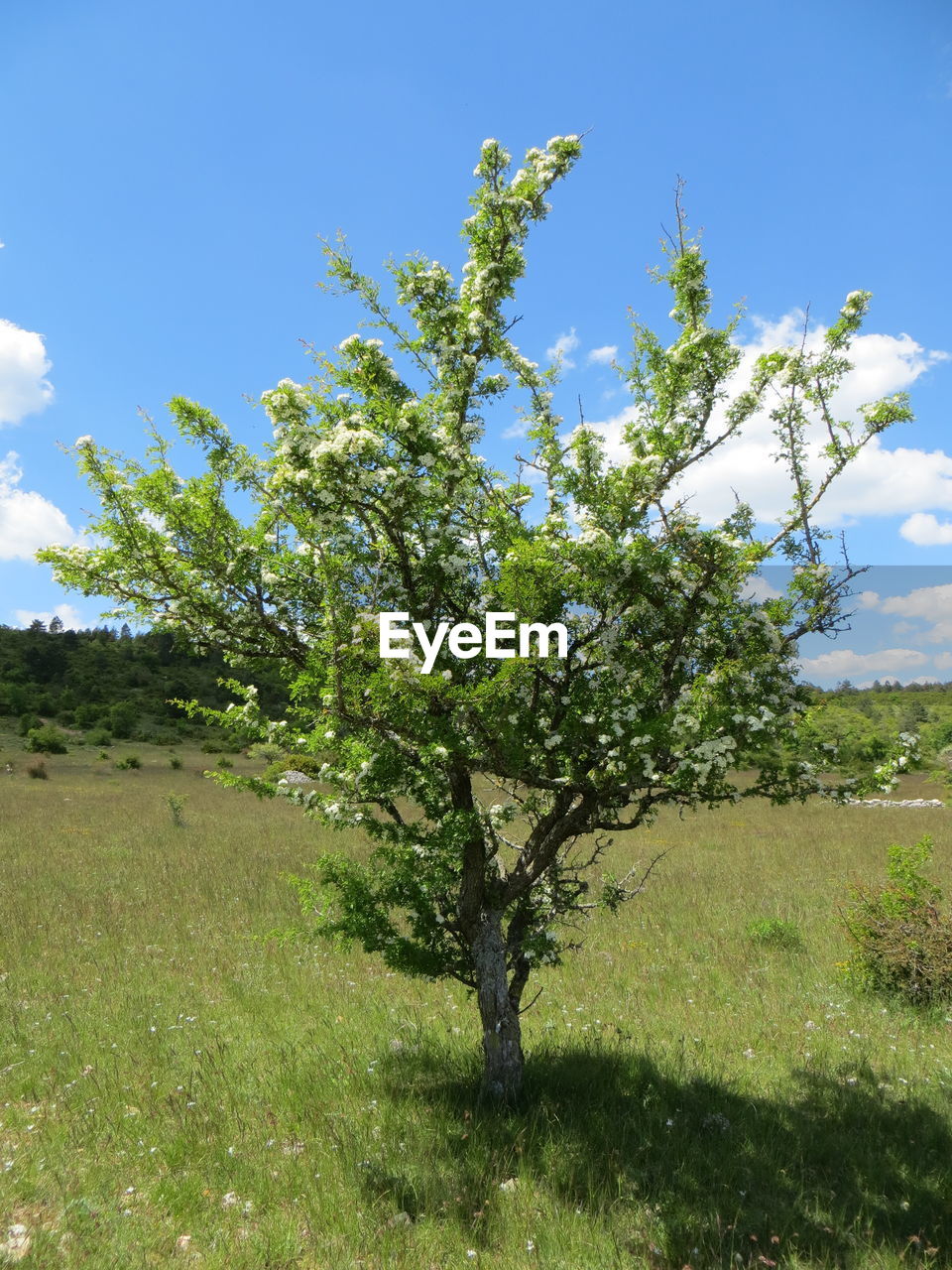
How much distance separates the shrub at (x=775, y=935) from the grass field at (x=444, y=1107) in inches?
6.5

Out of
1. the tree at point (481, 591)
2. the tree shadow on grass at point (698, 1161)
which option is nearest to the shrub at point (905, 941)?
the tree shadow on grass at point (698, 1161)

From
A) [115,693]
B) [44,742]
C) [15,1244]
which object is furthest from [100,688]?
[15,1244]

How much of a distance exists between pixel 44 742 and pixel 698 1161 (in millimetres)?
57900

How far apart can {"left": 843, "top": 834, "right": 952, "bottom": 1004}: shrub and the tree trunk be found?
20.4 feet

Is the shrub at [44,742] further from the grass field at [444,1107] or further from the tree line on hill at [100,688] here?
the grass field at [444,1107]

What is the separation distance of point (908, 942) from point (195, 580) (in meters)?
10.7

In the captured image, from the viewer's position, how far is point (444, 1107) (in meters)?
7.20

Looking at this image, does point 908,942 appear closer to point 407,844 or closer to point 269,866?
point 407,844

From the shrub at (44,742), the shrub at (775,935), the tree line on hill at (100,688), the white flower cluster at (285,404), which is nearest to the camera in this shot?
the white flower cluster at (285,404)

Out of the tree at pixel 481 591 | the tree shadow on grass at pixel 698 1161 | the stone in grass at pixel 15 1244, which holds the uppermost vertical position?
the tree at pixel 481 591

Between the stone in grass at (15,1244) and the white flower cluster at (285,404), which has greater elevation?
the white flower cluster at (285,404)

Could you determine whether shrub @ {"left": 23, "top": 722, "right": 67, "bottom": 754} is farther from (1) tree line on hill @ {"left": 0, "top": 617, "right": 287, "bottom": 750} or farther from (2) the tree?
(2) the tree

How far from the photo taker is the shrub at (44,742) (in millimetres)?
52759

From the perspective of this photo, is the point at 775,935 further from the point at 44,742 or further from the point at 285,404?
the point at 44,742
